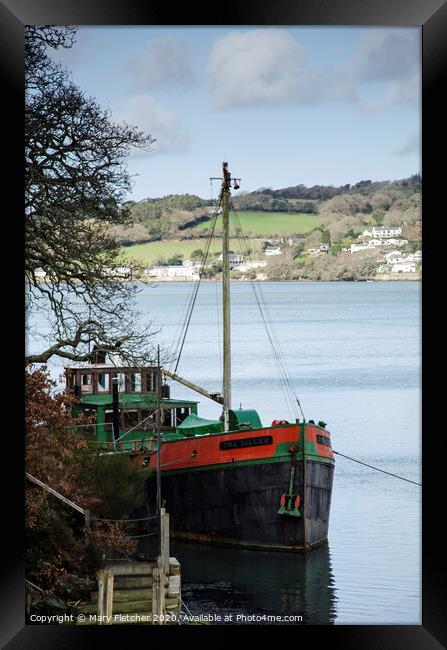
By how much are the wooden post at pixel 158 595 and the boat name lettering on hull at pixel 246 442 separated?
169 inches

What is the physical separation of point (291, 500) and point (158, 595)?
16.0 ft

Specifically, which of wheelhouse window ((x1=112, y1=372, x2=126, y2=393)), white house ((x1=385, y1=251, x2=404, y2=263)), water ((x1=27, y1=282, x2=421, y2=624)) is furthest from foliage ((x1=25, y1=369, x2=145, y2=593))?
white house ((x1=385, y1=251, x2=404, y2=263))

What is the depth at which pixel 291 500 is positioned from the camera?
1351 cm

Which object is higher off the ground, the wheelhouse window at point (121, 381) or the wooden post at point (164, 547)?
the wheelhouse window at point (121, 381)

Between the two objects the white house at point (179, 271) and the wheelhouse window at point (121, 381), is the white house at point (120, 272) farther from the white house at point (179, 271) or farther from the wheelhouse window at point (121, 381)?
the wheelhouse window at point (121, 381)

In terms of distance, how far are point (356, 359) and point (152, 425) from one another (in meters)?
6.92

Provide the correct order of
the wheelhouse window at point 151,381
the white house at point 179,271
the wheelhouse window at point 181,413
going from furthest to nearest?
the wheelhouse window at point 181,413
the white house at point 179,271
the wheelhouse window at point 151,381

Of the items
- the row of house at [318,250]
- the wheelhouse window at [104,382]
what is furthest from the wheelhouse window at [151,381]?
the row of house at [318,250]

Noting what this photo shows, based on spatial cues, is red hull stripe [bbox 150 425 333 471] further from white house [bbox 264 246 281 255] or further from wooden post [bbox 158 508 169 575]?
wooden post [bbox 158 508 169 575]

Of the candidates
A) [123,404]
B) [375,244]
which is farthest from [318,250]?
[123,404]

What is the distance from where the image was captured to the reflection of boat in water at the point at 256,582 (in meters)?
10.9

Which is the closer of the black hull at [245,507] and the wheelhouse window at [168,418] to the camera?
the black hull at [245,507]

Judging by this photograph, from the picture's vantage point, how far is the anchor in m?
13.4
